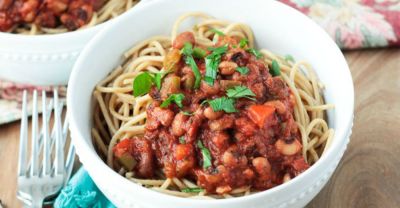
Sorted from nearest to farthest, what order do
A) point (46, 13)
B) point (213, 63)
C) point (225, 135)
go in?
point (225, 135)
point (213, 63)
point (46, 13)

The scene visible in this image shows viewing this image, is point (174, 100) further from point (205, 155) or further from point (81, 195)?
point (81, 195)

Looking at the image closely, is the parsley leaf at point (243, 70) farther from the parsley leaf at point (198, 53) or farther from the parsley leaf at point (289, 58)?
the parsley leaf at point (289, 58)

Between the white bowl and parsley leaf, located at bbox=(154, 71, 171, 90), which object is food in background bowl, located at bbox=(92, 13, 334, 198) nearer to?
parsley leaf, located at bbox=(154, 71, 171, 90)

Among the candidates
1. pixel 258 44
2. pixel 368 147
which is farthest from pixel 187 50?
pixel 368 147

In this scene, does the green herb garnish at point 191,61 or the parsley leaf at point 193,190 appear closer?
the parsley leaf at point 193,190

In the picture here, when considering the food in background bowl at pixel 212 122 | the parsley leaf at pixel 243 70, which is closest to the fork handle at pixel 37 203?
the food in background bowl at pixel 212 122

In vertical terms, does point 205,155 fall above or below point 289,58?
below

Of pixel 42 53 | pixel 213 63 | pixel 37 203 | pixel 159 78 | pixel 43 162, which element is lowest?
pixel 37 203
